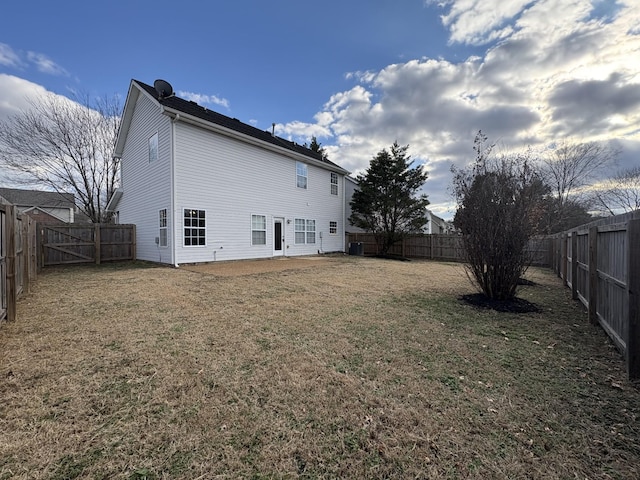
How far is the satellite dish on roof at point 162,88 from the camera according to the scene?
1249 cm

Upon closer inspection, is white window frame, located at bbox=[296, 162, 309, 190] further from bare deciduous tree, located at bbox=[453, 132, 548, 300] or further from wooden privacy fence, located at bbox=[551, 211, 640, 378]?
wooden privacy fence, located at bbox=[551, 211, 640, 378]

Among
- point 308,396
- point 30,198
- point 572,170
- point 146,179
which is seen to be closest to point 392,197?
point 146,179

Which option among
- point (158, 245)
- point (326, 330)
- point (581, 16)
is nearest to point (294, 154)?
point (158, 245)

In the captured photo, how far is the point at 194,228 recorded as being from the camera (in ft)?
38.8

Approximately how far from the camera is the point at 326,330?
13.9ft

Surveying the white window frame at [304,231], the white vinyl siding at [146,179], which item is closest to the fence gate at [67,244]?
the white vinyl siding at [146,179]

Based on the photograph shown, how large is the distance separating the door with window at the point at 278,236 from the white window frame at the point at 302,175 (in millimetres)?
2676

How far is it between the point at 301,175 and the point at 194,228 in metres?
7.39

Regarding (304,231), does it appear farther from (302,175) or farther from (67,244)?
(67,244)

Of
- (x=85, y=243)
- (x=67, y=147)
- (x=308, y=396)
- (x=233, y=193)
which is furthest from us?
(x=67, y=147)

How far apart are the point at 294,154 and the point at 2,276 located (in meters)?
13.3

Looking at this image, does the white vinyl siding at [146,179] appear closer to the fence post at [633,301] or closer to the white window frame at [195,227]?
the white window frame at [195,227]

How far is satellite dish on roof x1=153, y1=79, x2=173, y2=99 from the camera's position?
41.0 ft

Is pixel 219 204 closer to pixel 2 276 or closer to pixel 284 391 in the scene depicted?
pixel 2 276
